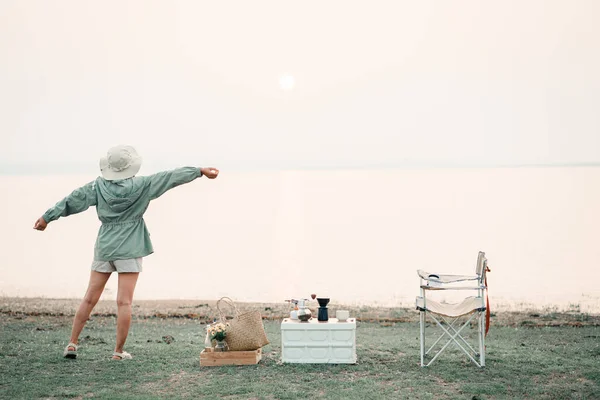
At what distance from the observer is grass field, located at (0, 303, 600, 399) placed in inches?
176

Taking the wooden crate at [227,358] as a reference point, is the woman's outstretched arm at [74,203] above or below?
above

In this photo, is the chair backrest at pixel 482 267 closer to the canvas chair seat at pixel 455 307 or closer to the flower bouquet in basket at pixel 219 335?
the canvas chair seat at pixel 455 307

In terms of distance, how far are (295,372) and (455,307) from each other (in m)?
1.22

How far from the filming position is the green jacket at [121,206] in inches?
205

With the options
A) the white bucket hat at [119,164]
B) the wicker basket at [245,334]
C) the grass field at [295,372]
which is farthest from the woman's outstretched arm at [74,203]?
the wicker basket at [245,334]

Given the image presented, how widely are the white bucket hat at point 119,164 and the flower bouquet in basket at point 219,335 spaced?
47.4 inches

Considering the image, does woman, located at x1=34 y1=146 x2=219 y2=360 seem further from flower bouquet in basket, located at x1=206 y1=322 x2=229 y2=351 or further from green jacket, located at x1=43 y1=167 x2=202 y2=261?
flower bouquet in basket, located at x1=206 y1=322 x2=229 y2=351

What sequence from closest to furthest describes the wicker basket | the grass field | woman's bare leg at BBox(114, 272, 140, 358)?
the grass field → woman's bare leg at BBox(114, 272, 140, 358) → the wicker basket

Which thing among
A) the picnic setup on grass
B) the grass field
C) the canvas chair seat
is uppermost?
the canvas chair seat

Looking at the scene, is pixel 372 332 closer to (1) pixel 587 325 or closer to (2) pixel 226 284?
(1) pixel 587 325

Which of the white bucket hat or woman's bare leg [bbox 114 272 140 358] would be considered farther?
the white bucket hat

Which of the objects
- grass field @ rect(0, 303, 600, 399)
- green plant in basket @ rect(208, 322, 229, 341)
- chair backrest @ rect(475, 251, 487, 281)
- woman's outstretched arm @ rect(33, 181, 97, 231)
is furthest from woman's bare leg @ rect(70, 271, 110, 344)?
chair backrest @ rect(475, 251, 487, 281)

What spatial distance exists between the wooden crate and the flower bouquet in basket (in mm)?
67

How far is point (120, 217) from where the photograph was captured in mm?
5297
